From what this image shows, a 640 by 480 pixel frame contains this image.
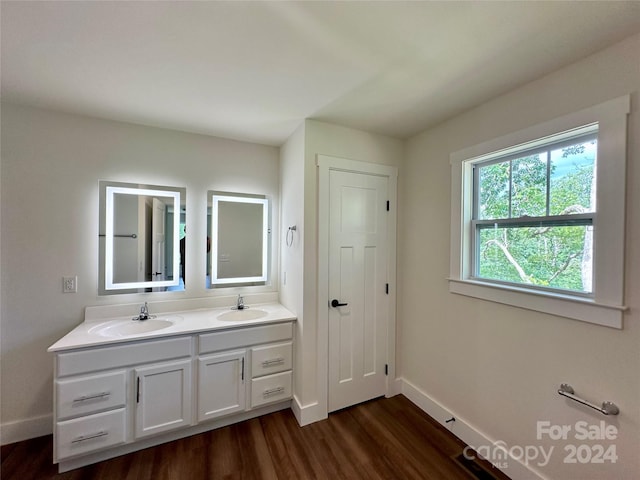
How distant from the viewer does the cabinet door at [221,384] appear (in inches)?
76.9

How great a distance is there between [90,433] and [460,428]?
2.54 meters

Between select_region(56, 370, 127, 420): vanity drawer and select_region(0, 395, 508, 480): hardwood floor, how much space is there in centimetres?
39

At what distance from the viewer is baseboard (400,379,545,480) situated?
1562 mm

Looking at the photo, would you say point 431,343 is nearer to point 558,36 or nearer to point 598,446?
point 598,446

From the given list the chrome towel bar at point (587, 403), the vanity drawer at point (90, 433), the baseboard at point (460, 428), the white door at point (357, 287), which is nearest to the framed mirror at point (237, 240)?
the white door at point (357, 287)

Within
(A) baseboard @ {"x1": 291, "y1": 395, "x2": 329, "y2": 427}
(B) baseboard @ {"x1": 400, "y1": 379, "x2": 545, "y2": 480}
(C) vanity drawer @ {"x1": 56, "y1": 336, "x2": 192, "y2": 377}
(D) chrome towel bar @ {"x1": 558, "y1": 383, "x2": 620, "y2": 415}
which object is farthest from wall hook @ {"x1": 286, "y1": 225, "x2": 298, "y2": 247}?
(D) chrome towel bar @ {"x1": 558, "y1": 383, "x2": 620, "y2": 415}

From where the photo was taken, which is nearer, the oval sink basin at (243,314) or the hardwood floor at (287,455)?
the hardwood floor at (287,455)

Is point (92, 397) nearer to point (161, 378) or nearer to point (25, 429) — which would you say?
point (161, 378)

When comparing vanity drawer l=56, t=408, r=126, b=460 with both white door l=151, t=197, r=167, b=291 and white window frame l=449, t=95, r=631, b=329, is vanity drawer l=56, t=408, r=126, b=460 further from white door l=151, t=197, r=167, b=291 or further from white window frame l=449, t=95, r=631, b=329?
white window frame l=449, t=95, r=631, b=329

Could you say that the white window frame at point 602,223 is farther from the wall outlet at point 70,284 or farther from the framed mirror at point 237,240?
the wall outlet at point 70,284

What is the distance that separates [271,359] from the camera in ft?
7.12

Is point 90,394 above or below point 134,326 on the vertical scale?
below

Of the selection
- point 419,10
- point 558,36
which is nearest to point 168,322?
point 419,10

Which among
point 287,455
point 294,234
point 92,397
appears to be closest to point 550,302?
point 294,234
